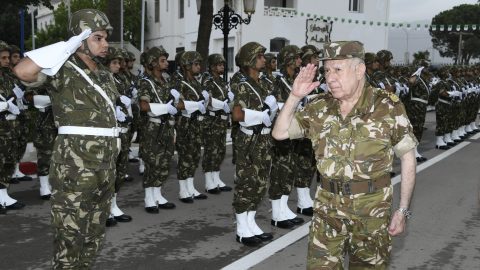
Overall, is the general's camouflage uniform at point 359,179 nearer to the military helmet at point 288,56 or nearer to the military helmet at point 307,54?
A: the military helmet at point 288,56

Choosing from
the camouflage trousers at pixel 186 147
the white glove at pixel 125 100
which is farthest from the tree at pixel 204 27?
the white glove at pixel 125 100

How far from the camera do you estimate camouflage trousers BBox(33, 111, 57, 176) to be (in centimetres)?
779

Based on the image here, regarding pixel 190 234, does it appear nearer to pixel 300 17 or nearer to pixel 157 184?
pixel 157 184

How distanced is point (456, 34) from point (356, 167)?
82817 millimetres

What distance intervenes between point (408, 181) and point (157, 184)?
15.4 ft

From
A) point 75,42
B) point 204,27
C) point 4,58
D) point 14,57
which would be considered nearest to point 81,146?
point 75,42

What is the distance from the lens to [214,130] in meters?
9.05

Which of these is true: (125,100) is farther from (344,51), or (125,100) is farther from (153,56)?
(344,51)

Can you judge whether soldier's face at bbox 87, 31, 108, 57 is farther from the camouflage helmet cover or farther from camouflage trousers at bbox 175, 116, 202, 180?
camouflage trousers at bbox 175, 116, 202, 180

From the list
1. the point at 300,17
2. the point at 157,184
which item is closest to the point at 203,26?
the point at 157,184

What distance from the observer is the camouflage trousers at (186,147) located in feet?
26.6

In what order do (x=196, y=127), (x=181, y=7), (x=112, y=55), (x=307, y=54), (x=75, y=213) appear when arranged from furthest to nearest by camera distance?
(x=181, y=7), (x=196, y=127), (x=307, y=54), (x=112, y=55), (x=75, y=213)

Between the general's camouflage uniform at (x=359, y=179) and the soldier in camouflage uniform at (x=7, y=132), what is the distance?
5.33m

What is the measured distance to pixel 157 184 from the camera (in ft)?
24.6
